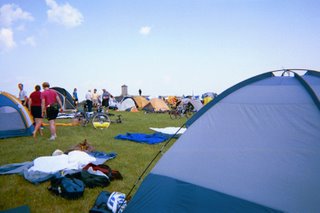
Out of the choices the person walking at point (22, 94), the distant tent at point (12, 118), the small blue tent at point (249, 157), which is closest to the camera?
the small blue tent at point (249, 157)

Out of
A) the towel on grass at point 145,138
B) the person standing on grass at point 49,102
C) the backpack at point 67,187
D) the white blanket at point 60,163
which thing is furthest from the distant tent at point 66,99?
the backpack at point 67,187

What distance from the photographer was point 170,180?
10.5 ft

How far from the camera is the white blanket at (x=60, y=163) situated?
5578 mm

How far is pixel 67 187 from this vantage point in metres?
4.54

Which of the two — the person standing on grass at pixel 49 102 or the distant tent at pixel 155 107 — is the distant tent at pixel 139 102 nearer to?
the distant tent at pixel 155 107

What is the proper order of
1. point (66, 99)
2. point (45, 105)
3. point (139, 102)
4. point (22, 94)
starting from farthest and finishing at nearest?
point (139, 102), point (66, 99), point (22, 94), point (45, 105)

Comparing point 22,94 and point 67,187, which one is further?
point 22,94

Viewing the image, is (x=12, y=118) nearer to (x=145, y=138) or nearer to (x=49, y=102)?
(x=49, y=102)

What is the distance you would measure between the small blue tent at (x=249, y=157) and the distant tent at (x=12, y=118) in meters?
8.52

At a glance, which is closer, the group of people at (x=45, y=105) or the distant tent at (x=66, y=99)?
the group of people at (x=45, y=105)

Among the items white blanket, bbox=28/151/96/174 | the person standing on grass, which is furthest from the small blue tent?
the person standing on grass

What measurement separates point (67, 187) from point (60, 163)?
146 cm

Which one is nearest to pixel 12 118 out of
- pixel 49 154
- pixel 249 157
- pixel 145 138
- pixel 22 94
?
pixel 22 94

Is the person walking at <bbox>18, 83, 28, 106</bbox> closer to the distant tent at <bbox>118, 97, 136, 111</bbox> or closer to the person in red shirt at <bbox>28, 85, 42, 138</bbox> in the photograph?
the person in red shirt at <bbox>28, 85, 42, 138</bbox>
